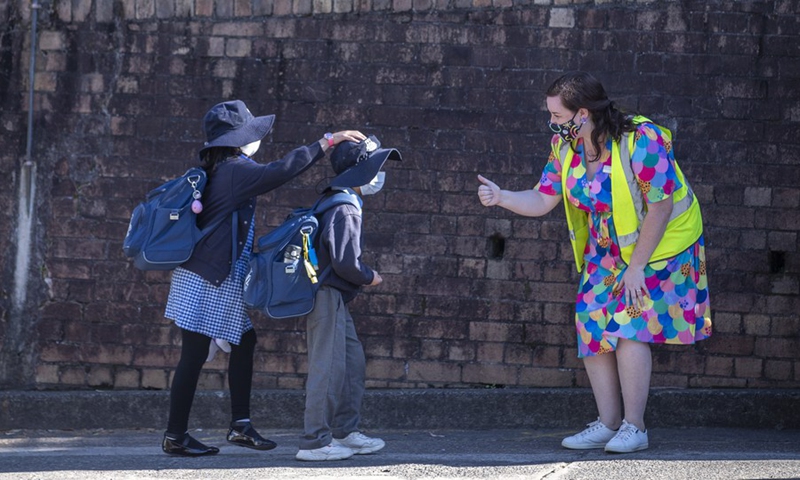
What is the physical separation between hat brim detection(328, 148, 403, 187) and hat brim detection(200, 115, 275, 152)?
0.45m

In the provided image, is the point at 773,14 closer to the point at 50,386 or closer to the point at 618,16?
the point at 618,16

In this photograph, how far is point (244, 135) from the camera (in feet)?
18.4

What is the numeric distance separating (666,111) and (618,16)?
24.0 inches

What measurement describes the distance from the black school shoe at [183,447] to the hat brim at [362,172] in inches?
55.5

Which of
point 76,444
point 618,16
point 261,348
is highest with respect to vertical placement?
point 618,16

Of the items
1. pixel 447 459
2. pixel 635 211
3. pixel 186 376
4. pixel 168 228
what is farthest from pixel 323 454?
pixel 635 211

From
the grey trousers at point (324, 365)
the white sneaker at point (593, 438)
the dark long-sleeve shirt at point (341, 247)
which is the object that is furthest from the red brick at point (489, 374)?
the dark long-sleeve shirt at point (341, 247)

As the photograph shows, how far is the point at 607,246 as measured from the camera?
5.62 m

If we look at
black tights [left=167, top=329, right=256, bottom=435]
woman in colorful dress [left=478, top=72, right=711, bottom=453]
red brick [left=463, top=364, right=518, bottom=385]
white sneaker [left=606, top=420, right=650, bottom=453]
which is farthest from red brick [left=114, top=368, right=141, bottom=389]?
white sneaker [left=606, top=420, right=650, bottom=453]

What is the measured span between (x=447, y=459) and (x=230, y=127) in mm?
1890

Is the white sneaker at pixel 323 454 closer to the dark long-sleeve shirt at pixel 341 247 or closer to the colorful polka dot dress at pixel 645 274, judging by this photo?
the dark long-sleeve shirt at pixel 341 247

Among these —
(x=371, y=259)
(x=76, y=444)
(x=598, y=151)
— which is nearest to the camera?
(x=598, y=151)

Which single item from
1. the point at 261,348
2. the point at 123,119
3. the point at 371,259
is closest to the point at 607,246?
the point at 371,259

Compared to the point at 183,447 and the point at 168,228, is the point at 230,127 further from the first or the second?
the point at 183,447
